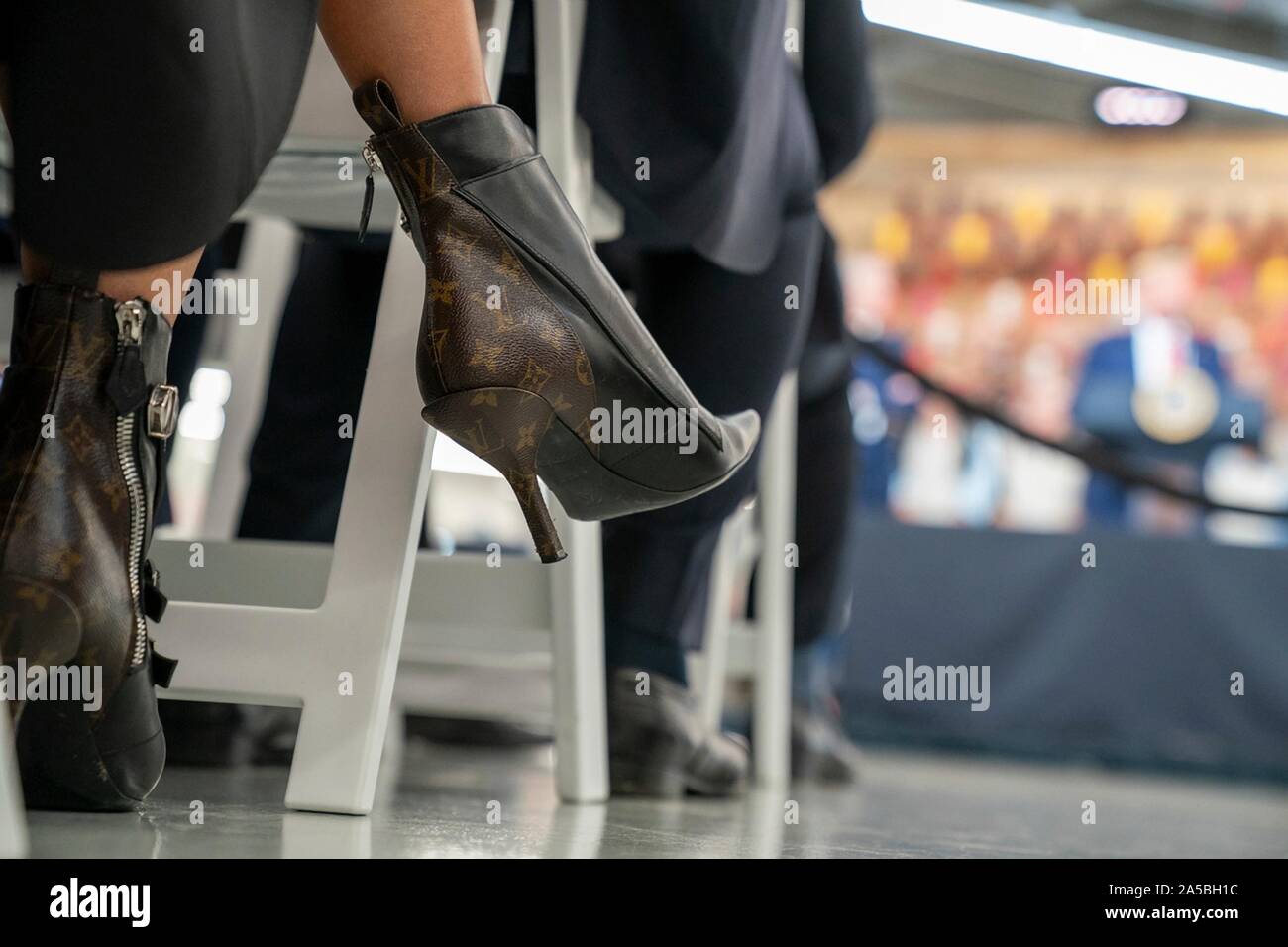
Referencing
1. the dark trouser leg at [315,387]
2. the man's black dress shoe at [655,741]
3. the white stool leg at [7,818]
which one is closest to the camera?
the white stool leg at [7,818]

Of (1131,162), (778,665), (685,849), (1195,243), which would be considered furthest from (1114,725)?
(1131,162)

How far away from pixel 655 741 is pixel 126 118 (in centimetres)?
62

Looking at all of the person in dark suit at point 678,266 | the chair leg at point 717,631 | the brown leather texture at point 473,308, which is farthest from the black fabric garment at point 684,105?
the chair leg at point 717,631

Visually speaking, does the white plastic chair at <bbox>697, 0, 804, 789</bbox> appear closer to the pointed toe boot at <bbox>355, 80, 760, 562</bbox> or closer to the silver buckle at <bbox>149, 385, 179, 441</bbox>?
the pointed toe boot at <bbox>355, 80, 760, 562</bbox>

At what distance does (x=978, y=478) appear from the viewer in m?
4.74

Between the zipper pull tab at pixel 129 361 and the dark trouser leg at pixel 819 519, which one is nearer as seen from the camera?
the zipper pull tab at pixel 129 361

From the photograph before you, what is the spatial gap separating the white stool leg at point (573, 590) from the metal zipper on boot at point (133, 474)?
1.15ft

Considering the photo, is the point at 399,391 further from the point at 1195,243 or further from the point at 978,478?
the point at 1195,243

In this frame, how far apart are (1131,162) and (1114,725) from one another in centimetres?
476

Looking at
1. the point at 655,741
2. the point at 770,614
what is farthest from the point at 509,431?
the point at 770,614

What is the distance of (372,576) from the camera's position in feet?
2.45

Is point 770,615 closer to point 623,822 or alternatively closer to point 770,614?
point 770,614

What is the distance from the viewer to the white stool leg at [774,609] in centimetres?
145

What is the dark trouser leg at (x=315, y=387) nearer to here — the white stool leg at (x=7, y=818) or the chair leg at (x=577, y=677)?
the chair leg at (x=577, y=677)
